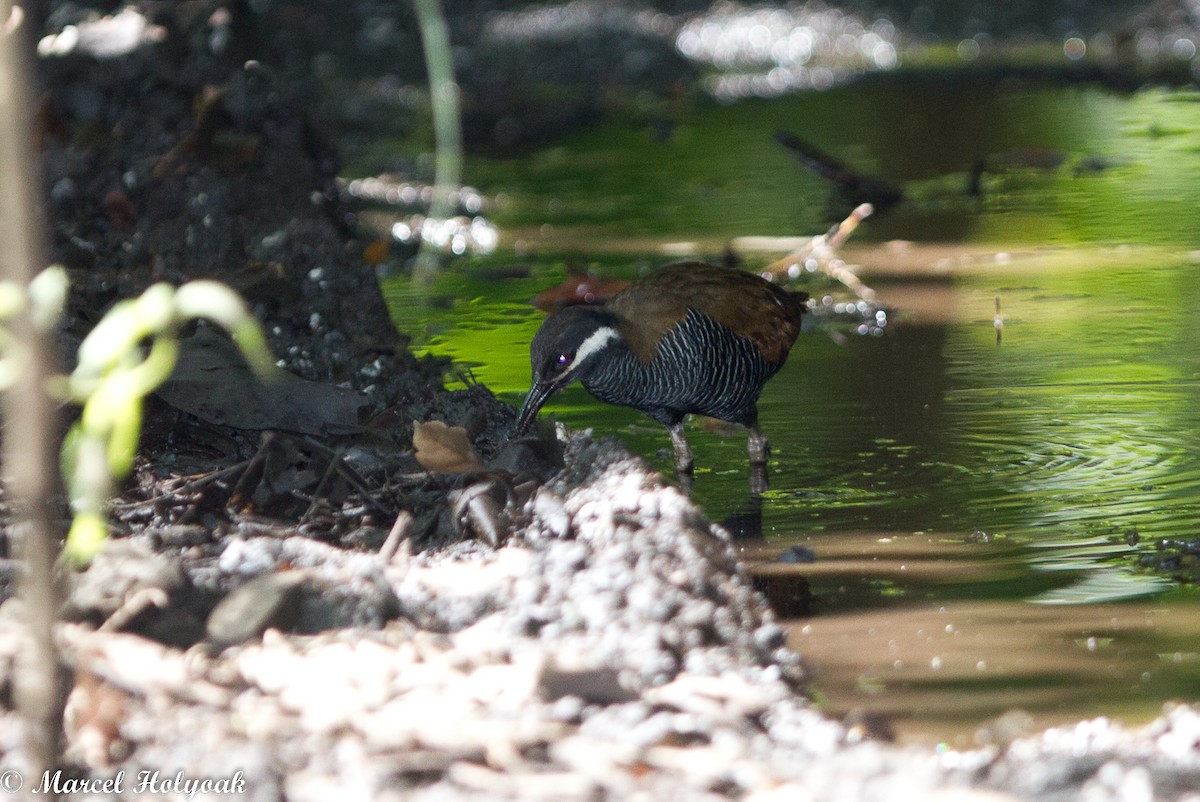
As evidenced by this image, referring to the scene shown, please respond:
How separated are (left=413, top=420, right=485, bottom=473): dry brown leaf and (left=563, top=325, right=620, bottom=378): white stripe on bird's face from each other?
2.35 feet

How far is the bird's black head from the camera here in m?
5.29

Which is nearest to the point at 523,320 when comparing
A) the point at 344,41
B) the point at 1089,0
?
the point at 344,41

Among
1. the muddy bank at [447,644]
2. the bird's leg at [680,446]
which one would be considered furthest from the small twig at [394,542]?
the bird's leg at [680,446]

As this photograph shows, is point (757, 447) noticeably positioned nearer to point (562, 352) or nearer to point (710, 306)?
point (710, 306)

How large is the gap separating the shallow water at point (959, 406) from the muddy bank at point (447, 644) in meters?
0.33

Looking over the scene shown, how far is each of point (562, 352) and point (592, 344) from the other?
13 cm

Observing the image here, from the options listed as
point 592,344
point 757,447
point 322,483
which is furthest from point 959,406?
point 322,483

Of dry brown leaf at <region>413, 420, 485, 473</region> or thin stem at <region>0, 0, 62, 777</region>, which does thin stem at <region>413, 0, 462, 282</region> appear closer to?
dry brown leaf at <region>413, 420, 485, 473</region>

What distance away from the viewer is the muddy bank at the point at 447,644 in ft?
9.81

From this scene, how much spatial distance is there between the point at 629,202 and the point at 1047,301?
4.13m

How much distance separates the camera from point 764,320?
5848 mm

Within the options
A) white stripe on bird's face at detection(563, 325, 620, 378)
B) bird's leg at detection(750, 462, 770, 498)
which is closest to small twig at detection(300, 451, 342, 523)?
white stripe on bird's face at detection(563, 325, 620, 378)

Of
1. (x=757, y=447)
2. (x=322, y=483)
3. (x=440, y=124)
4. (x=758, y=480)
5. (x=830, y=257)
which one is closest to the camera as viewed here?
(x=322, y=483)

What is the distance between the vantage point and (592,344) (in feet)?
17.7
